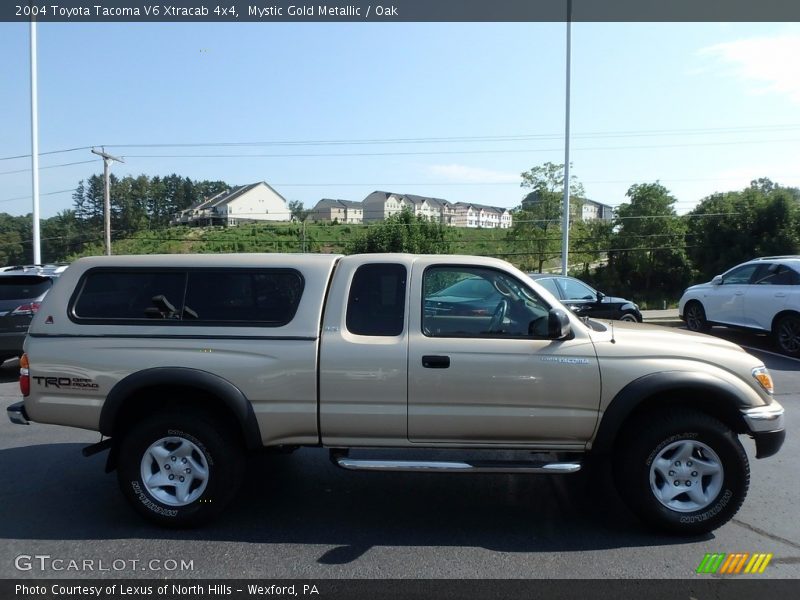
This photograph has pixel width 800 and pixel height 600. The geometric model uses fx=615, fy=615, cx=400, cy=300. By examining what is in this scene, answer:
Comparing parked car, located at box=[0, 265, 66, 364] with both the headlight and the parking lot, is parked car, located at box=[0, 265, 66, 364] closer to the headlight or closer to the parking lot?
the parking lot

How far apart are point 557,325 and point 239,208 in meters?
81.5

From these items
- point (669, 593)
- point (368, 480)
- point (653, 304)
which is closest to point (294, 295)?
point (368, 480)

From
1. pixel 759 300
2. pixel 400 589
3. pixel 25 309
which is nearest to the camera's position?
pixel 400 589

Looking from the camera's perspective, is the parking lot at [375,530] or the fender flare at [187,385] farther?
the fender flare at [187,385]

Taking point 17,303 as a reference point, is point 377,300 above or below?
above

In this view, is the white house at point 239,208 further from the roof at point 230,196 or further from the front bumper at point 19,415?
the front bumper at point 19,415

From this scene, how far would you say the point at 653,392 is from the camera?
3977mm

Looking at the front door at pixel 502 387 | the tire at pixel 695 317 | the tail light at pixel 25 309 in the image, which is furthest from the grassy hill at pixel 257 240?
the front door at pixel 502 387

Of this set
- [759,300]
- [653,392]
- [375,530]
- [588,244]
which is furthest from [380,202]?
[653,392]

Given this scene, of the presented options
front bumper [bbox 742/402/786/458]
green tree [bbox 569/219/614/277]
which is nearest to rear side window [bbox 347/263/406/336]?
front bumper [bbox 742/402/786/458]

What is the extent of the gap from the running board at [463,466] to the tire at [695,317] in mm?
10971

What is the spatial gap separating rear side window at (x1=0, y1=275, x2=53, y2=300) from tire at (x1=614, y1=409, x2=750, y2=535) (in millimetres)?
9092

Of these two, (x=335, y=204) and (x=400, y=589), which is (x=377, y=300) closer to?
(x=400, y=589)

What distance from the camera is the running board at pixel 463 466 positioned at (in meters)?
3.96
